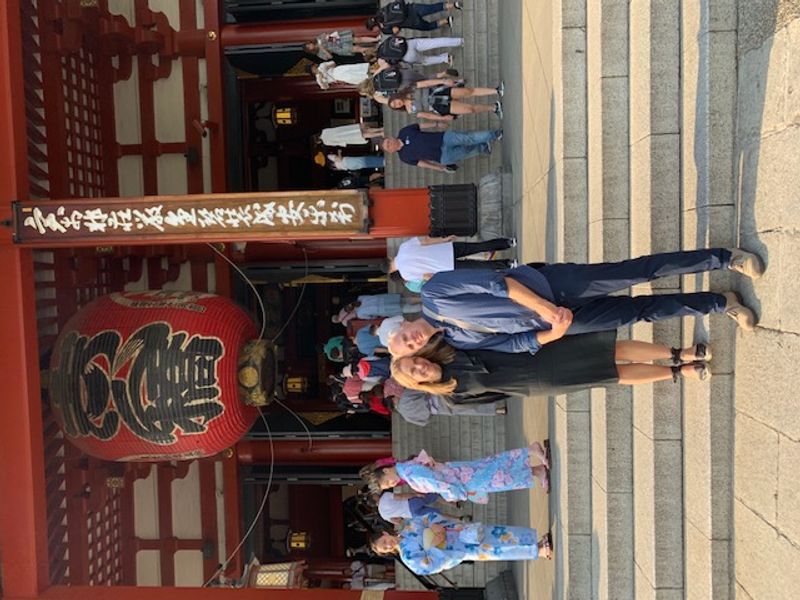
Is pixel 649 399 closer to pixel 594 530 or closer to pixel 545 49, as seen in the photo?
pixel 594 530

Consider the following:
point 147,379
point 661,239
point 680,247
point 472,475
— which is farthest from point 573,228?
point 147,379

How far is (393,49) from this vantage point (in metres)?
7.19

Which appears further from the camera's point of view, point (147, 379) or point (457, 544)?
point (147, 379)

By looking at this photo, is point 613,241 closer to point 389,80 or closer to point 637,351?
point 637,351

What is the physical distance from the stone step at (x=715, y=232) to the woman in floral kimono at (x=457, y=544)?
2079 mm

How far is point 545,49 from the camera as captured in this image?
5859mm

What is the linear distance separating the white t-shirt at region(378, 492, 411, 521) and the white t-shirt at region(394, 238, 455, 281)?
1.94 meters

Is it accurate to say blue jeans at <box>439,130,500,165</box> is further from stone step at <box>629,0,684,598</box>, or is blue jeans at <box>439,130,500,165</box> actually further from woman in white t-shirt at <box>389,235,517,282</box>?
stone step at <box>629,0,684,598</box>

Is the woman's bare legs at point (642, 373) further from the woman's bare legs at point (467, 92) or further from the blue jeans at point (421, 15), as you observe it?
the blue jeans at point (421, 15)

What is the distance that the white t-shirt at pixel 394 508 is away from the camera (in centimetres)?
629

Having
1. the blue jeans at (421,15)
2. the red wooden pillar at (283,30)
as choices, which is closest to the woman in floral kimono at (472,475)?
the blue jeans at (421,15)

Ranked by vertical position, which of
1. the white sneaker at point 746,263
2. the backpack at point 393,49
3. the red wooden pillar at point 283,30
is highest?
the red wooden pillar at point 283,30

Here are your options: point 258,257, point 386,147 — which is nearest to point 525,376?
point 386,147

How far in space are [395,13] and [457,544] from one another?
4.99 meters
